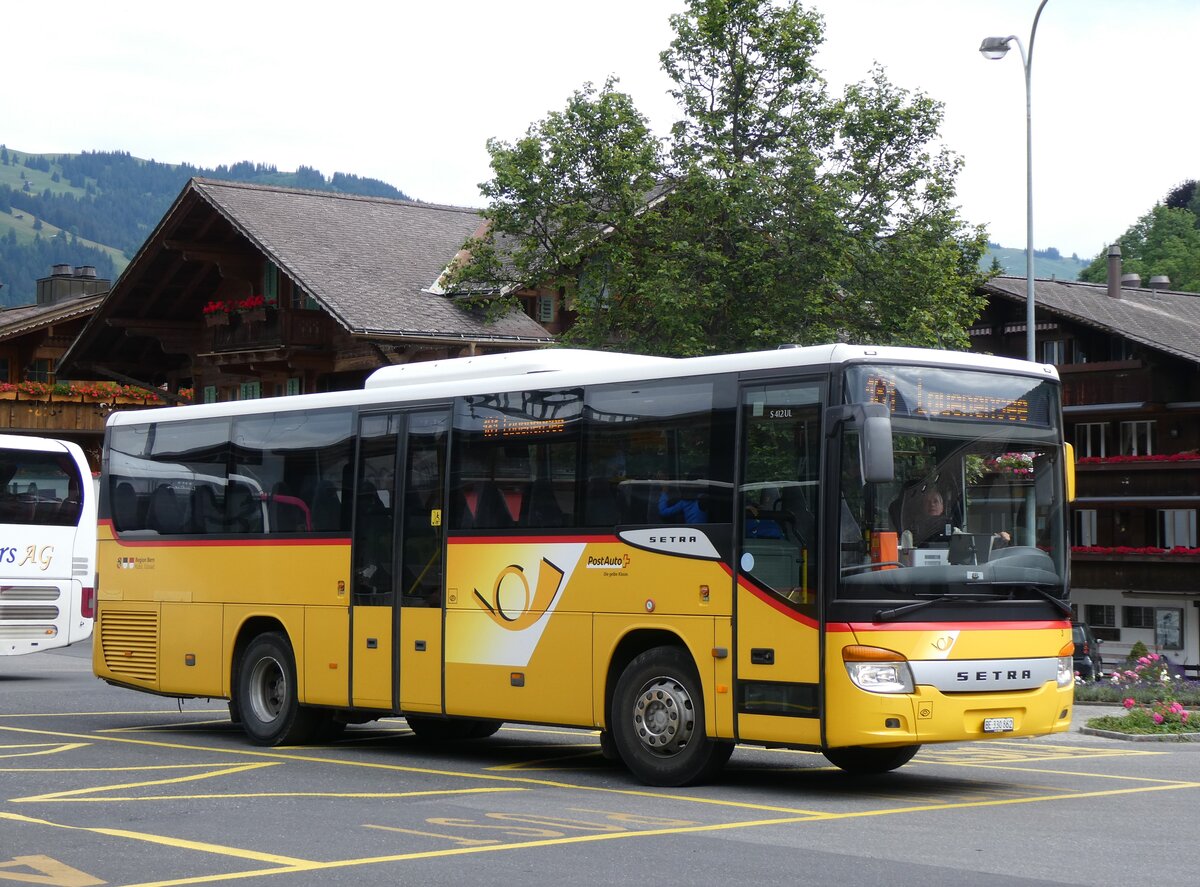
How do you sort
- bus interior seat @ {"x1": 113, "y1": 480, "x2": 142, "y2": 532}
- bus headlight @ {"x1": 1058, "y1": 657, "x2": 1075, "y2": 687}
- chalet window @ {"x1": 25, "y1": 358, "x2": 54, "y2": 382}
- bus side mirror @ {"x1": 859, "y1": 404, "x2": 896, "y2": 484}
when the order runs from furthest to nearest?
chalet window @ {"x1": 25, "y1": 358, "x2": 54, "y2": 382} → bus interior seat @ {"x1": 113, "y1": 480, "x2": 142, "y2": 532} → bus headlight @ {"x1": 1058, "y1": 657, "x2": 1075, "y2": 687} → bus side mirror @ {"x1": 859, "y1": 404, "x2": 896, "y2": 484}

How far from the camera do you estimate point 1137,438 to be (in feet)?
201

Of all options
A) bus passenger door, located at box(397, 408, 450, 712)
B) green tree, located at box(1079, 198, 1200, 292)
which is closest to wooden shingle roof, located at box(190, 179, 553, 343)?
bus passenger door, located at box(397, 408, 450, 712)

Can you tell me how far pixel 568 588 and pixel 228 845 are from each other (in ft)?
15.8

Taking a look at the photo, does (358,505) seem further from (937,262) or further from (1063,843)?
(937,262)

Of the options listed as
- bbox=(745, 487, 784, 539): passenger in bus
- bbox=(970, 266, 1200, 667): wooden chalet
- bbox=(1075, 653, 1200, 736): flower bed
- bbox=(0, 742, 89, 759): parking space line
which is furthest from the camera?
bbox=(970, 266, 1200, 667): wooden chalet

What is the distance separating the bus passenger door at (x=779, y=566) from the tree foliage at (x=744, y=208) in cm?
1619

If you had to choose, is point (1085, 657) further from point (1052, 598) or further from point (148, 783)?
point (148, 783)

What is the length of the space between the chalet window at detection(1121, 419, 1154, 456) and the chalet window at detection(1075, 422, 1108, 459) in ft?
2.66

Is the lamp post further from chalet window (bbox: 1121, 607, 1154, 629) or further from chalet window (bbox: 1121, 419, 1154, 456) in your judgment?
chalet window (bbox: 1121, 607, 1154, 629)

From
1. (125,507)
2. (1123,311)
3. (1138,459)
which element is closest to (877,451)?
(125,507)

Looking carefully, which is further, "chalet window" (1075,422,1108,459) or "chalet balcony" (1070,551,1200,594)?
"chalet window" (1075,422,1108,459)

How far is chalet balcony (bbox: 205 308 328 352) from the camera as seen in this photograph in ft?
133

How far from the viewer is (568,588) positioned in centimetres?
1437

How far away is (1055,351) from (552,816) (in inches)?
2119
